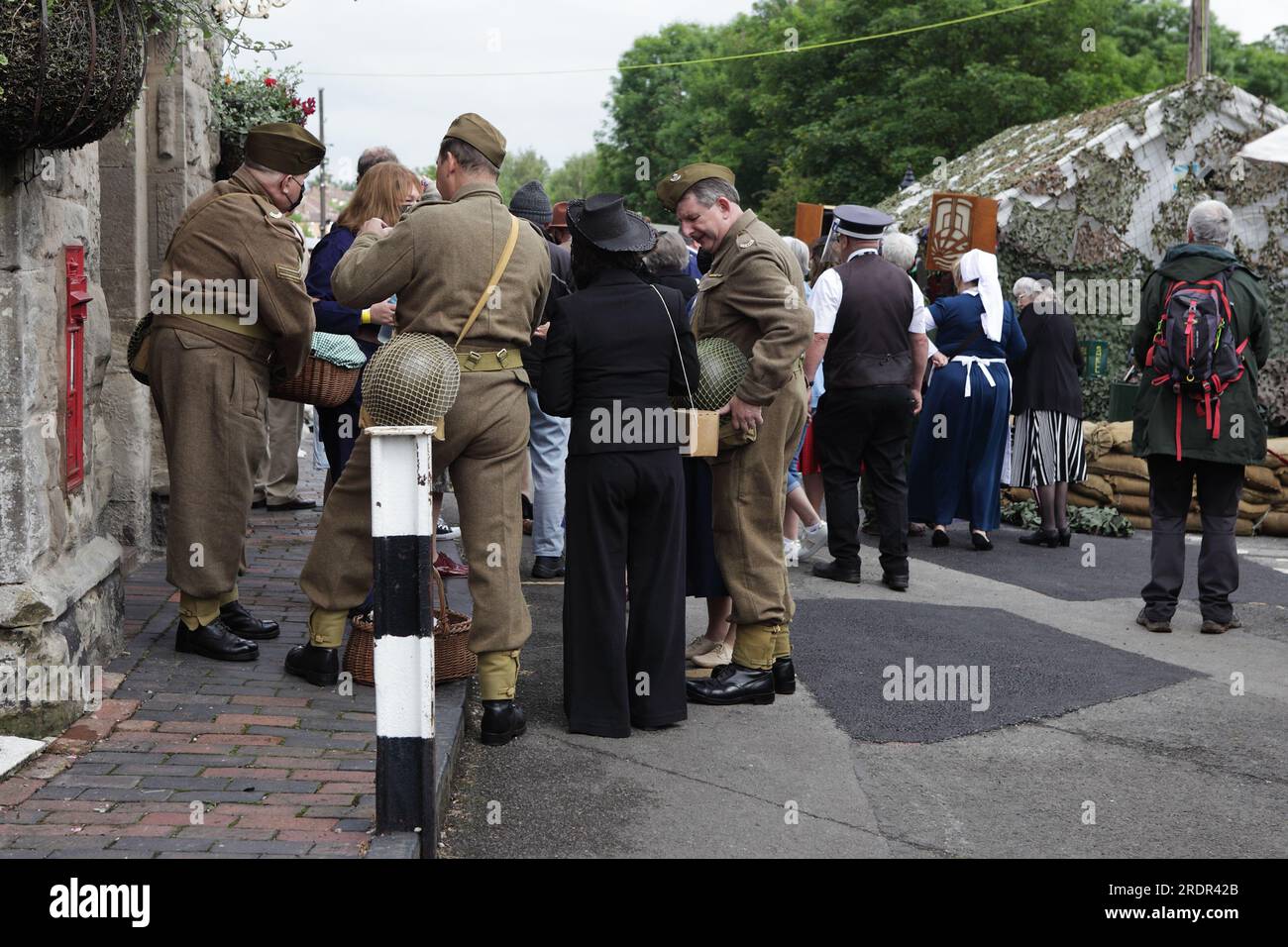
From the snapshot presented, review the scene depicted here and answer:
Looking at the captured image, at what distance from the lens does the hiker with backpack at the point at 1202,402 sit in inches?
309

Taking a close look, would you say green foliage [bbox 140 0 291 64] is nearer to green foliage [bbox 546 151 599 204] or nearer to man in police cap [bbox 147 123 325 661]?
man in police cap [bbox 147 123 325 661]

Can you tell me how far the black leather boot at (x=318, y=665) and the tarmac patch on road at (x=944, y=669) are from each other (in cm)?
198

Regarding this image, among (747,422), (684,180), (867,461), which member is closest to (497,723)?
(747,422)

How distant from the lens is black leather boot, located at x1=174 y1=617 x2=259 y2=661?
19.2 ft

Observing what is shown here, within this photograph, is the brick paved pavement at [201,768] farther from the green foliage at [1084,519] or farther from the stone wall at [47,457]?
the green foliage at [1084,519]

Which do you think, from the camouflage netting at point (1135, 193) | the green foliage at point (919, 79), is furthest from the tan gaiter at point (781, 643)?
the green foliage at point (919, 79)

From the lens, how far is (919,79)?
4256cm

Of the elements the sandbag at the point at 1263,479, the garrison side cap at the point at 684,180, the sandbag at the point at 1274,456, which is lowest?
the sandbag at the point at 1263,479

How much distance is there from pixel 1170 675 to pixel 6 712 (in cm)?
497

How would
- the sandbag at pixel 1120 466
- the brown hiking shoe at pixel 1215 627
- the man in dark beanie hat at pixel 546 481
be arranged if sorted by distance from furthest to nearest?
the sandbag at pixel 1120 466 → the man in dark beanie hat at pixel 546 481 → the brown hiking shoe at pixel 1215 627

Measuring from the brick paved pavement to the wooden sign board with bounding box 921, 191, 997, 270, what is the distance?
673 centimetres

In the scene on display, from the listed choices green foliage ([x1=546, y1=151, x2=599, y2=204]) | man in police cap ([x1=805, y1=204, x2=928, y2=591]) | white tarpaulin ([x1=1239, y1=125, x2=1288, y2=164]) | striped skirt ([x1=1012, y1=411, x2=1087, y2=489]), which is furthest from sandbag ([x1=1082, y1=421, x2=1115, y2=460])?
green foliage ([x1=546, y1=151, x2=599, y2=204])

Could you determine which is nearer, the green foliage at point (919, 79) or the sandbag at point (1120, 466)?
the sandbag at point (1120, 466)

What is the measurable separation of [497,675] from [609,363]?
1.21 meters
